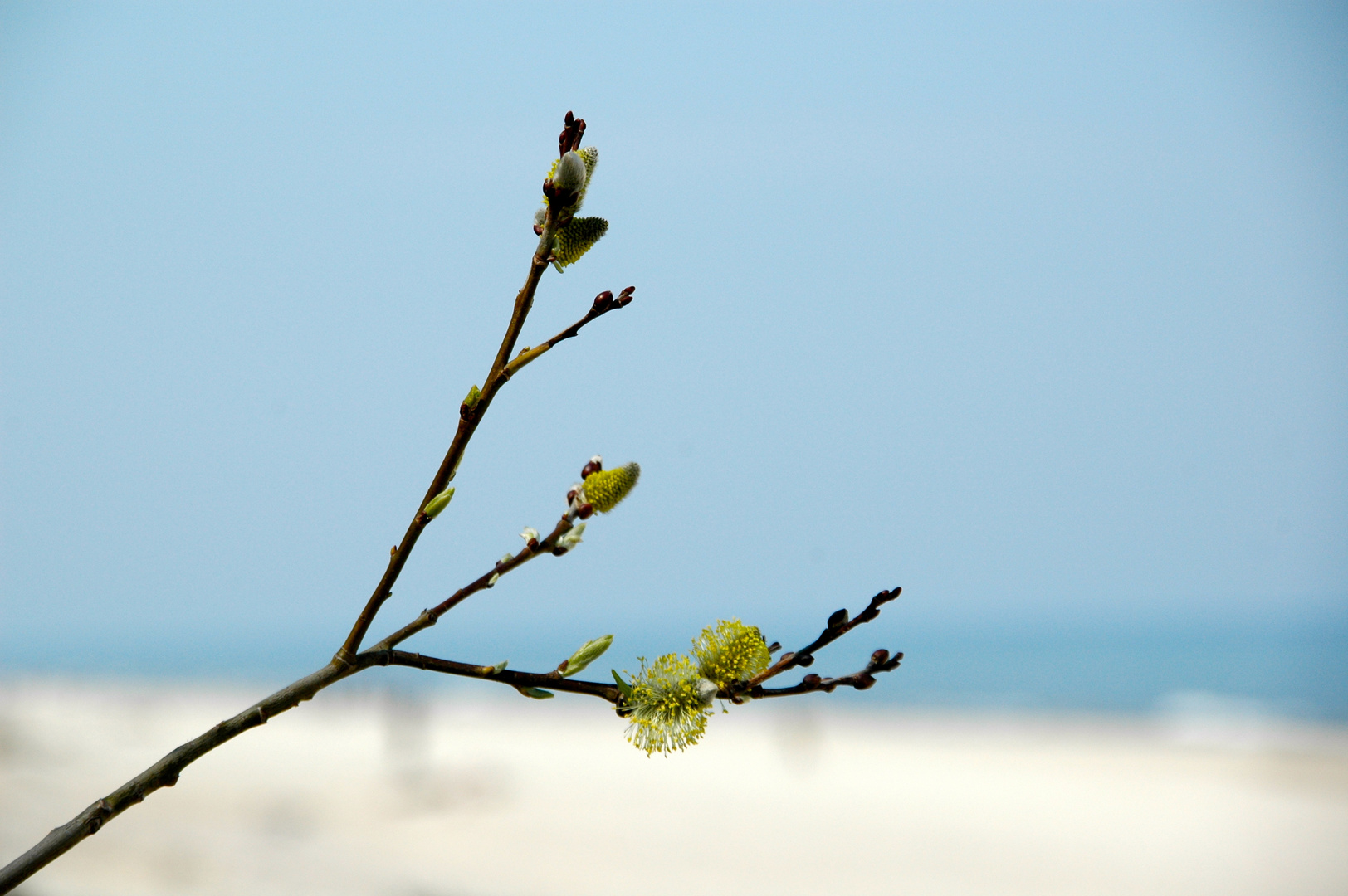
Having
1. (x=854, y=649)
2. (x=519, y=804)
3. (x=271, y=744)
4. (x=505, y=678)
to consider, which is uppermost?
(x=854, y=649)

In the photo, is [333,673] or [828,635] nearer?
[333,673]

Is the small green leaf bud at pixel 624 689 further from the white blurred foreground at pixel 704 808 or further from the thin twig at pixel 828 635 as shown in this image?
the white blurred foreground at pixel 704 808

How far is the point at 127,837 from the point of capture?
7344mm

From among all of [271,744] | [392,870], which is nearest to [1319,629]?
[271,744]

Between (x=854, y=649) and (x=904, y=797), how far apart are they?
77.2 feet

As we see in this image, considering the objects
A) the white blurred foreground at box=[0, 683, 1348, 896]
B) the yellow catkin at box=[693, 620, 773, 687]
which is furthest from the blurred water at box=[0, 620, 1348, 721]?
the yellow catkin at box=[693, 620, 773, 687]

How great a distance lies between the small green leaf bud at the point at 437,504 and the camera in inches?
34.6

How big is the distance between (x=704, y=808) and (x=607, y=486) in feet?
38.2

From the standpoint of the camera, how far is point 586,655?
908 millimetres

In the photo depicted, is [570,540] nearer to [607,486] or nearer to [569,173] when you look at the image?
[607,486]

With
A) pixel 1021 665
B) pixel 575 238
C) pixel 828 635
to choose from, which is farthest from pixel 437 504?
pixel 1021 665

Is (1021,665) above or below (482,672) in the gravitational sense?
above

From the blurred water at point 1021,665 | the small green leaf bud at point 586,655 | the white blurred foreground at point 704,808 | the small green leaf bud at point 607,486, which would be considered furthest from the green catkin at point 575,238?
the blurred water at point 1021,665

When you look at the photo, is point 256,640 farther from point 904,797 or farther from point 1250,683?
point 904,797
